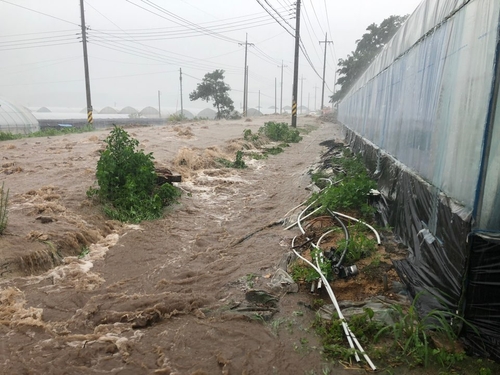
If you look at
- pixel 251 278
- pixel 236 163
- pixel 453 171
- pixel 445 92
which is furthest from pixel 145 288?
pixel 236 163

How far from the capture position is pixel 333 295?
12.9 feet

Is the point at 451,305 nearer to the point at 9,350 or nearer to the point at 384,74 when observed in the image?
the point at 9,350

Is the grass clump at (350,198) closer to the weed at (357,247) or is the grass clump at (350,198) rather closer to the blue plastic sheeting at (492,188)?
the weed at (357,247)

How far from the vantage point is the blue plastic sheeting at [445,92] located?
339cm

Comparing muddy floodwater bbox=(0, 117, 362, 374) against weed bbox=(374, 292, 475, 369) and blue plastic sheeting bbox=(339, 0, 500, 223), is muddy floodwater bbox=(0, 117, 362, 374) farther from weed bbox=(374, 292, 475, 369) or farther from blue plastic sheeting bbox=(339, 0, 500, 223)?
blue plastic sheeting bbox=(339, 0, 500, 223)

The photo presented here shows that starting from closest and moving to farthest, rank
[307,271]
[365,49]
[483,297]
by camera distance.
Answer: [483,297]
[307,271]
[365,49]

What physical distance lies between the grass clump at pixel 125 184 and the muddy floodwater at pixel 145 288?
0.29 metres

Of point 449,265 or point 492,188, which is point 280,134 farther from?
point 492,188

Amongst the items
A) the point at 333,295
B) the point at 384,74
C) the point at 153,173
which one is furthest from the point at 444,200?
the point at 384,74

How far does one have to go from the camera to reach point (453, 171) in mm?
3875

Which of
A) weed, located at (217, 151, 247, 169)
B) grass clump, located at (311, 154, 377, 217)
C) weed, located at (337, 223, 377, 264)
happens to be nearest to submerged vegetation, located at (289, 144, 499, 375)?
weed, located at (337, 223, 377, 264)

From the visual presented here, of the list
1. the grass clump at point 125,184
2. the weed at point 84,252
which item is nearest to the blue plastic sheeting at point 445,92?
the grass clump at point 125,184

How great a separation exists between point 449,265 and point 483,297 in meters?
0.47

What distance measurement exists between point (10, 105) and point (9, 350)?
27.0 m
